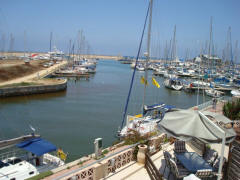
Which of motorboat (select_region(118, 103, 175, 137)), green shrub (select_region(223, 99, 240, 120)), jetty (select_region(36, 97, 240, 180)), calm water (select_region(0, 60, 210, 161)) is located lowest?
calm water (select_region(0, 60, 210, 161))

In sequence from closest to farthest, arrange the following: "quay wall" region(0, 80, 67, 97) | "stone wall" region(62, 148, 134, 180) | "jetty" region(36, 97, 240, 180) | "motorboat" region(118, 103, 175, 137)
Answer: "stone wall" region(62, 148, 134, 180)
"jetty" region(36, 97, 240, 180)
"motorboat" region(118, 103, 175, 137)
"quay wall" region(0, 80, 67, 97)

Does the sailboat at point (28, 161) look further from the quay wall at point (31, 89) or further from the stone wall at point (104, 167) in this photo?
the quay wall at point (31, 89)

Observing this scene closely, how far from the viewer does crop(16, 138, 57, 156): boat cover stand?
10.4 meters

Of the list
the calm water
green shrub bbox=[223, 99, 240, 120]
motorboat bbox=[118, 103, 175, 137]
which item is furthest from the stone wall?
the calm water

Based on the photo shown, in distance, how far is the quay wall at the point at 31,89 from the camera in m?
33.0

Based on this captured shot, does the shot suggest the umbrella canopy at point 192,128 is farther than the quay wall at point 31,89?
No

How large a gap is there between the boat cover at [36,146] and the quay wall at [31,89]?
25.4 m

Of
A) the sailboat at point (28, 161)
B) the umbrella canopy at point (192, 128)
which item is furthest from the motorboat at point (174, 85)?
the umbrella canopy at point (192, 128)

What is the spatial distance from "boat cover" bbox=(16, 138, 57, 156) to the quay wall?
25.4m

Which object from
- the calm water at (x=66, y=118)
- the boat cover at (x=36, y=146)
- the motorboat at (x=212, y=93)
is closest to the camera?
the boat cover at (x=36, y=146)

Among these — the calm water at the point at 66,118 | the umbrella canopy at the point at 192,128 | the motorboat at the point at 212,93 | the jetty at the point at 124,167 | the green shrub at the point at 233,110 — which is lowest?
the calm water at the point at 66,118

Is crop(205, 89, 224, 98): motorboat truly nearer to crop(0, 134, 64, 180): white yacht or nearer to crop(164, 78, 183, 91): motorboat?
crop(164, 78, 183, 91): motorboat

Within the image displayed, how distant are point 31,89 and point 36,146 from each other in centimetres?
2796

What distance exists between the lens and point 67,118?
78.5 ft
